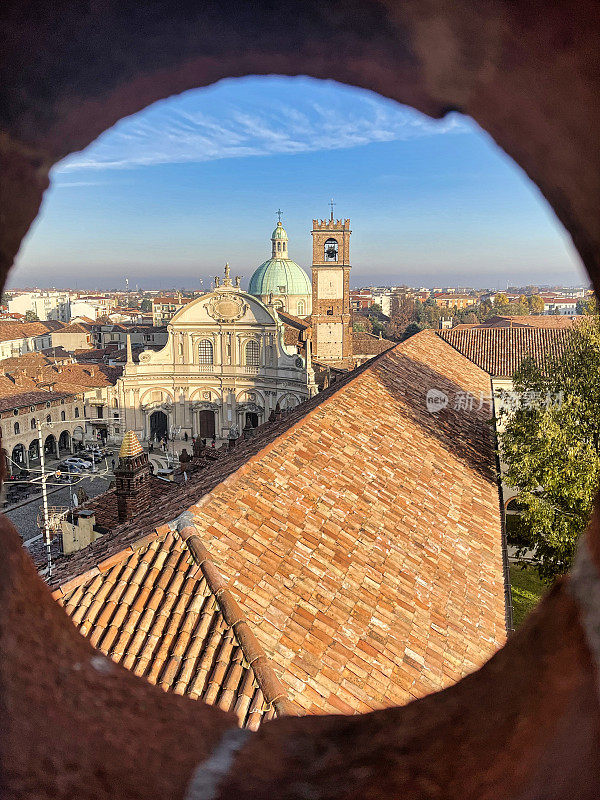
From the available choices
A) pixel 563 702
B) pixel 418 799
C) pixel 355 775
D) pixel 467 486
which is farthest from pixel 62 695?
pixel 467 486

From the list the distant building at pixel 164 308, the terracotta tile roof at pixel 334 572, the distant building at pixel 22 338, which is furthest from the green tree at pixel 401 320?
the terracotta tile roof at pixel 334 572

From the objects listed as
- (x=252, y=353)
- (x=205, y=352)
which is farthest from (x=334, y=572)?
(x=205, y=352)

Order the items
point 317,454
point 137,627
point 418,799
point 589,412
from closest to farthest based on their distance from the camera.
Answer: point 418,799 < point 137,627 < point 317,454 < point 589,412

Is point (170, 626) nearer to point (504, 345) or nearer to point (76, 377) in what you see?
point (504, 345)

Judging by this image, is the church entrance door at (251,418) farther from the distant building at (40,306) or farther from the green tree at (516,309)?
the distant building at (40,306)

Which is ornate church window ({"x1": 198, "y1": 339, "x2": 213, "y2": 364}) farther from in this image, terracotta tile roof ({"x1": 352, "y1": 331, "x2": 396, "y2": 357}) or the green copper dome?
the green copper dome

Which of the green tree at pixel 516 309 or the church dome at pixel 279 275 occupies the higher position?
the church dome at pixel 279 275

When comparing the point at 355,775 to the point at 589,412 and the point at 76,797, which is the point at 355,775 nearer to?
the point at 76,797
